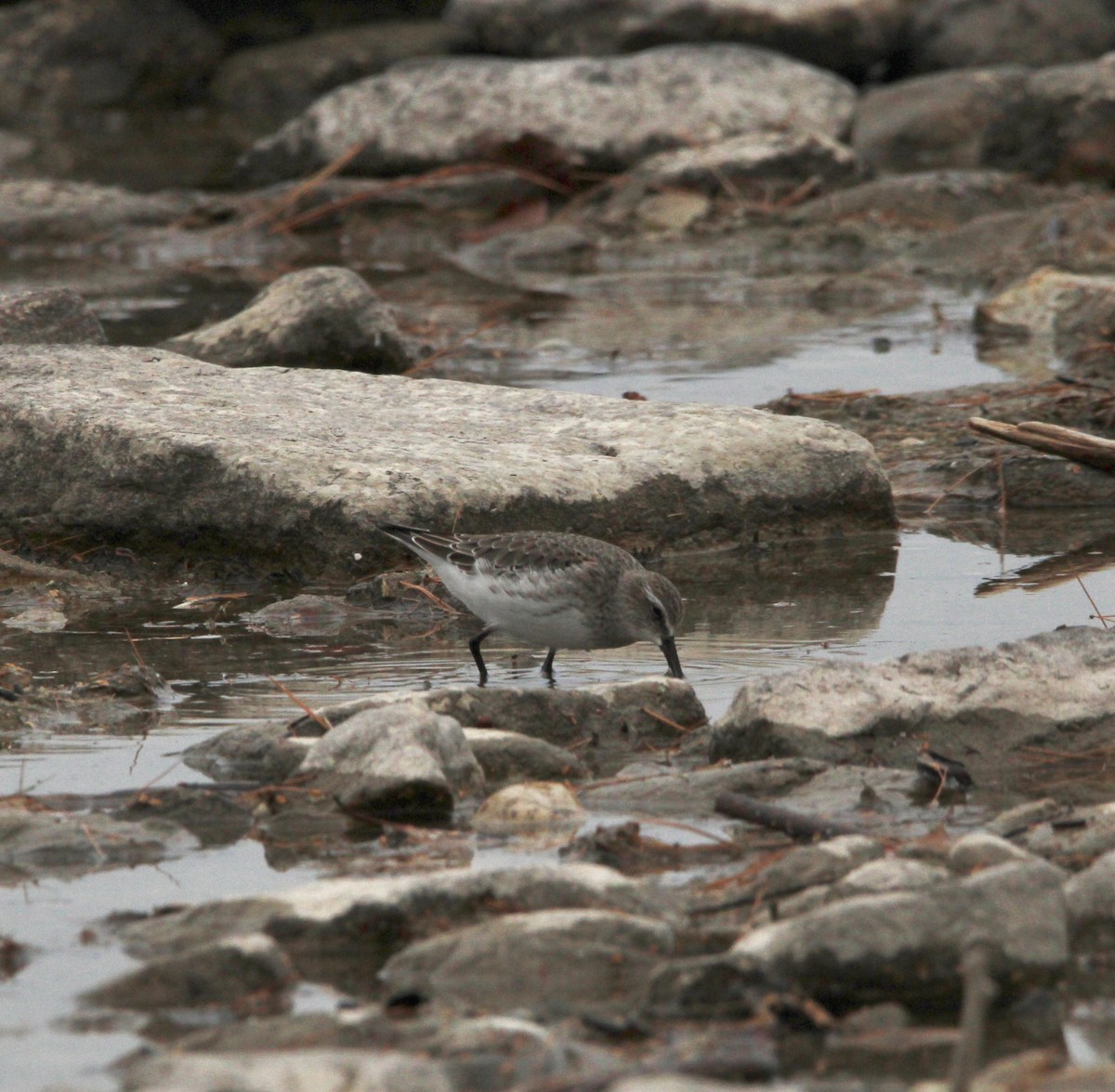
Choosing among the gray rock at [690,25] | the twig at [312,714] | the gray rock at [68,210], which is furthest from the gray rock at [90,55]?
the twig at [312,714]

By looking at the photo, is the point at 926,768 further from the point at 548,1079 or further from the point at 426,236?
the point at 426,236

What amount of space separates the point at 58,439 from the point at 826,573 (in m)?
3.24

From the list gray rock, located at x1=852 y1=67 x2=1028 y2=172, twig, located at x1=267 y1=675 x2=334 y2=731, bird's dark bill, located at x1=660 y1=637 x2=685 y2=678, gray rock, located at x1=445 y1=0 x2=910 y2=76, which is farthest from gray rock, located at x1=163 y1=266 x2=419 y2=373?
gray rock, located at x1=445 y1=0 x2=910 y2=76

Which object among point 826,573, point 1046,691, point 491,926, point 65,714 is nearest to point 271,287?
point 826,573

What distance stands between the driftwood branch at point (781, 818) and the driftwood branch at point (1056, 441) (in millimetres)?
3834

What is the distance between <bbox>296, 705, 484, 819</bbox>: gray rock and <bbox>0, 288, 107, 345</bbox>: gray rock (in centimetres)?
520

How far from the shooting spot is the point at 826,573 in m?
7.78

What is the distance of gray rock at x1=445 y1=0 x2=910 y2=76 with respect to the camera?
2180 cm

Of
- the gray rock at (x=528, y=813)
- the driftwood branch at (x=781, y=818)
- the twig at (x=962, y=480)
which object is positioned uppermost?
the driftwood branch at (x=781, y=818)

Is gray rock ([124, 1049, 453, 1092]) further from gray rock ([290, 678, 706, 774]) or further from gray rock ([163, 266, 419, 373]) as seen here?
gray rock ([163, 266, 419, 373])

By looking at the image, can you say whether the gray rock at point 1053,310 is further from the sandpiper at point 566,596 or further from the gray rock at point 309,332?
the sandpiper at point 566,596

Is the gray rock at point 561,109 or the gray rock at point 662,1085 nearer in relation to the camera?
the gray rock at point 662,1085

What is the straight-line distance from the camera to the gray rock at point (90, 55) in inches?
1064

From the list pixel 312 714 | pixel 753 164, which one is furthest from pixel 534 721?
pixel 753 164
